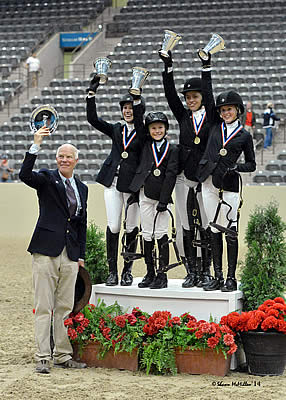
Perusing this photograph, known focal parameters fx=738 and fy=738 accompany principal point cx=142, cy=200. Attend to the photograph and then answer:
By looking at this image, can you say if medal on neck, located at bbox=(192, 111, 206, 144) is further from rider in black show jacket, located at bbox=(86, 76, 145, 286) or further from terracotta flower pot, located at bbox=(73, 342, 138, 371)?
terracotta flower pot, located at bbox=(73, 342, 138, 371)

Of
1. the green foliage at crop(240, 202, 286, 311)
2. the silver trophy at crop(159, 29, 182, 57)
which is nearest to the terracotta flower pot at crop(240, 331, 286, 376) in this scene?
the green foliage at crop(240, 202, 286, 311)

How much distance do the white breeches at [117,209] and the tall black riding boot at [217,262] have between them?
791mm

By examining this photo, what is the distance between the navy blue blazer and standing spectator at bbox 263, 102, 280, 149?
10147 mm

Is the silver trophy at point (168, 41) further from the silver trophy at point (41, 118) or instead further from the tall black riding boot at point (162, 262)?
the tall black riding boot at point (162, 262)

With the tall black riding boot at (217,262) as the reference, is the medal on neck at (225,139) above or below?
above

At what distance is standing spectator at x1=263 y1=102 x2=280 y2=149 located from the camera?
15.5m

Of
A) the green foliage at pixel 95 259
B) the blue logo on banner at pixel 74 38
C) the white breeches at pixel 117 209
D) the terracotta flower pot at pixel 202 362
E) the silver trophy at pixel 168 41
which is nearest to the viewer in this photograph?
the terracotta flower pot at pixel 202 362

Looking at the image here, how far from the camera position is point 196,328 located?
236 inches

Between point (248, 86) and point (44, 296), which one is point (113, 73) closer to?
point (248, 86)

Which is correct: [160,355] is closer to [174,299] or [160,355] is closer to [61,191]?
[174,299]

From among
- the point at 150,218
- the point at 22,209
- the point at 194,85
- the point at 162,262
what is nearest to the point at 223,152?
the point at 194,85

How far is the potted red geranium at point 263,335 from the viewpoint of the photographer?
5.85 m

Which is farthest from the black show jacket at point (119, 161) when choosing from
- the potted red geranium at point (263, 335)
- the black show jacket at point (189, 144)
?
the potted red geranium at point (263, 335)

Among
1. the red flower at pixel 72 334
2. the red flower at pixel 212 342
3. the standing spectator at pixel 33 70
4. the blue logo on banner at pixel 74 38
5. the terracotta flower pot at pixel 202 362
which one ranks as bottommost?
the terracotta flower pot at pixel 202 362
